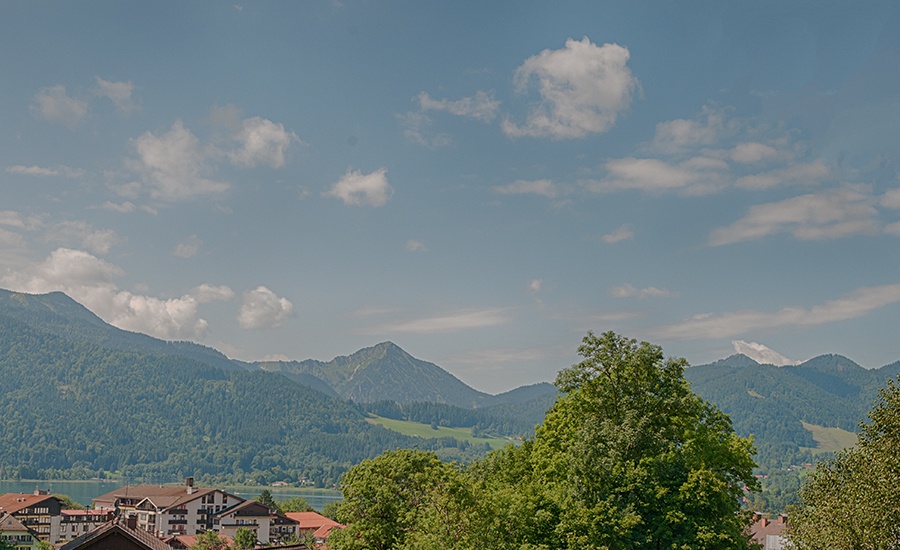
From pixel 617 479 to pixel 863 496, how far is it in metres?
10.4

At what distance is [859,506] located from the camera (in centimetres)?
3788

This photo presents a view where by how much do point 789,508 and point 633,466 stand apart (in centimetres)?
1718

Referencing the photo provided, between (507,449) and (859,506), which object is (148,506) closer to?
(507,449)

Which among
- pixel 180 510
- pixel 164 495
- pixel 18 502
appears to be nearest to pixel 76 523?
pixel 18 502

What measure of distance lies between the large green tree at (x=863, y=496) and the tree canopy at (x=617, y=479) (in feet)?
12.2

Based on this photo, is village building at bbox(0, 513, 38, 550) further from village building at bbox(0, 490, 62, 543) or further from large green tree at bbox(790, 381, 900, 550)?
large green tree at bbox(790, 381, 900, 550)

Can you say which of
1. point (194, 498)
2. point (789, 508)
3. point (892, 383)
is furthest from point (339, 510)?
point (194, 498)

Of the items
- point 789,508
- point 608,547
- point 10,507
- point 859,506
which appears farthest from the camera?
point 10,507

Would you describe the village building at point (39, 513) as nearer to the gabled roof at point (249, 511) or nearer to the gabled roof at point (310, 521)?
the gabled roof at point (249, 511)

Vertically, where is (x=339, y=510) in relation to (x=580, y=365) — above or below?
below

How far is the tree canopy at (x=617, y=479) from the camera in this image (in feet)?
128

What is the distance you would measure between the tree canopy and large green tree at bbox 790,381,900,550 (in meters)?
3.71

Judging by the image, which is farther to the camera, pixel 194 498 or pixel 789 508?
pixel 194 498

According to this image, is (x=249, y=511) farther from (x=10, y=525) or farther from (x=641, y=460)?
(x=641, y=460)
